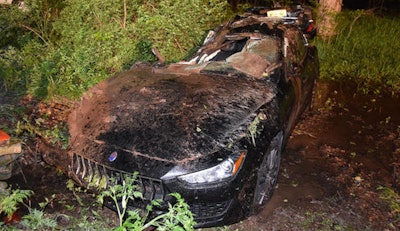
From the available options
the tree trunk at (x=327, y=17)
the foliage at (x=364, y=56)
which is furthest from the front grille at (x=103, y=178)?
the tree trunk at (x=327, y=17)

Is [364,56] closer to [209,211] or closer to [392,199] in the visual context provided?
[392,199]

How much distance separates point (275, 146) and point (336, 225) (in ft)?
2.82

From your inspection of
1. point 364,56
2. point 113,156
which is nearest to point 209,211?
point 113,156

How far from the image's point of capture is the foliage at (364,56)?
23.0ft

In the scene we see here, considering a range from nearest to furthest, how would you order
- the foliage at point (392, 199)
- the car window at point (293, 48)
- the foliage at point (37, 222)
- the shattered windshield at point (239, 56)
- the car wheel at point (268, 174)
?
the foliage at point (37, 222) → the car wheel at point (268, 174) → the foliage at point (392, 199) → the shattered windshield at point (239, 56) → the car window at point (293, 48)

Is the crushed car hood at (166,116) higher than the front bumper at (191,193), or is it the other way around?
the crushed car hood at (166,116)

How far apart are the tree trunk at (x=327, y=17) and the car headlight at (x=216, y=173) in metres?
6.83

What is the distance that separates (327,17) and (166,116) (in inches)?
268

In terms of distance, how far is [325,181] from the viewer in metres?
3.92

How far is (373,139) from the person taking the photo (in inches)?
191

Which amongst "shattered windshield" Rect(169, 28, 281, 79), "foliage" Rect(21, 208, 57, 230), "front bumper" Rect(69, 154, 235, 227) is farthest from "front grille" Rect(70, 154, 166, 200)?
"shattered windshield" Rect(169, 28, 281, 79)

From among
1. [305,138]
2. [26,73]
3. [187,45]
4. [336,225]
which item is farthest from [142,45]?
[336,225]

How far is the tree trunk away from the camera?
856cm

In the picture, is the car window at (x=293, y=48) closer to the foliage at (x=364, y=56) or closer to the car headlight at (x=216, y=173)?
the car headlight at (x=216, y=173)
